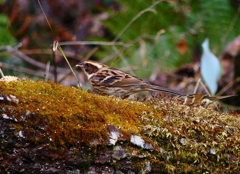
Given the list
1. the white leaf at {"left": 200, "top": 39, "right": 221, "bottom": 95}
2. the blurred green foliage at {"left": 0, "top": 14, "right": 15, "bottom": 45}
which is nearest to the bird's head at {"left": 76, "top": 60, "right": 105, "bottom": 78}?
the white leaf at {"left": 200, "top": 39, "right": 221, "bottom": 95}

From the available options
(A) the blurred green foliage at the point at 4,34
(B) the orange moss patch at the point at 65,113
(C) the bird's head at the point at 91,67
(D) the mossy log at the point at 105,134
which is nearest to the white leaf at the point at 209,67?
(C) the bird's head at the point at 91,67

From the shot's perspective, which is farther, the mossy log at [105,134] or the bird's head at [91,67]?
the bird's head at [91,67]

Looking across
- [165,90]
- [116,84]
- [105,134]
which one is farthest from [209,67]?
[105,134]

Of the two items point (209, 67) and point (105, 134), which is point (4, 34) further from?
point (105, 134)

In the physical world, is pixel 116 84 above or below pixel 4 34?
below

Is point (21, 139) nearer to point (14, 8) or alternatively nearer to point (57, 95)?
point (57, 95)

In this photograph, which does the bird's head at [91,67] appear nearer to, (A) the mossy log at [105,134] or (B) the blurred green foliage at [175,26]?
(A) the mossy log at [105,134]
